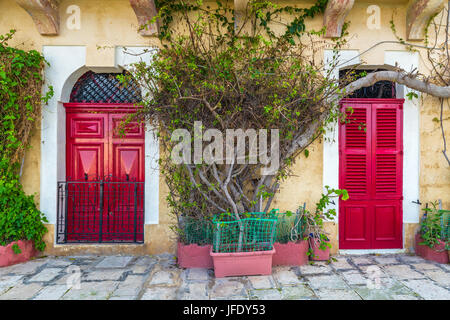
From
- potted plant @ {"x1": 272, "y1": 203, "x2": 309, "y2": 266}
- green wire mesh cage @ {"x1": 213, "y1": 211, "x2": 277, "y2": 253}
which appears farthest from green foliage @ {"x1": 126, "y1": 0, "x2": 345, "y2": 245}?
potted plant @ {"x1": 272, "y1": 203, "x2": 309, "y2": 266}

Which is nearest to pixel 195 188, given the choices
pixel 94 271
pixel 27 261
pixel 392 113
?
pixel 94 271

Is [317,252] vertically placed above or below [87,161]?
below

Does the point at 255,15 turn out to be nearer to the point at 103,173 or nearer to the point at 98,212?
the point at 103,173

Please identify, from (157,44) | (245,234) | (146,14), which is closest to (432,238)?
(245,234)

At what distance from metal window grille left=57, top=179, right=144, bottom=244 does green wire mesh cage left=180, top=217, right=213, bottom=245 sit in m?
1.05

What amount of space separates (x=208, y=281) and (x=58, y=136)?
11.5ft

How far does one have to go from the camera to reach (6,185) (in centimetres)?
425

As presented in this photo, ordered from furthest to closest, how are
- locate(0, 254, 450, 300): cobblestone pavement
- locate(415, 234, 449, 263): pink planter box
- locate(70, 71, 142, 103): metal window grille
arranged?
locate(70, 71, 142, 103): metal window grille
locate(415, 234, 449, 263): pink planter box
locate(0, 254, 450, 300): cobblestone pavement

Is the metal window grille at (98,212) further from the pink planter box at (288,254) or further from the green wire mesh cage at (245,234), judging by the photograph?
the pink planter box at (288,254)

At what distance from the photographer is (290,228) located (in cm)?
442

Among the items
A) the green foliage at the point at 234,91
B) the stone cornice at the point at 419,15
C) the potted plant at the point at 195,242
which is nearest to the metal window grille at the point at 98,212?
the green foliage at the point at 234,91

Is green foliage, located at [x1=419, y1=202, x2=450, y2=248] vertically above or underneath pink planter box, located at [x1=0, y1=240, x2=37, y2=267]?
above

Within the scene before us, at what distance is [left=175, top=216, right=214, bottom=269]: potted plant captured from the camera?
4152 millimetres

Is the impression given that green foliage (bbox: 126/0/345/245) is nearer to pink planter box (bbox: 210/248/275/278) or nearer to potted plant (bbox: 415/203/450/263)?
pink planter box (bbox: 210/248/275/278)
